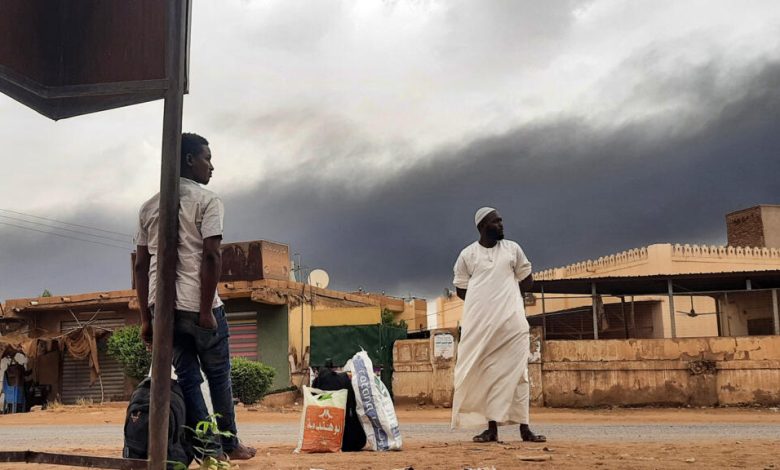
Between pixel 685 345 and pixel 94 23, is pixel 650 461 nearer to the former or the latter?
pixel 94 23

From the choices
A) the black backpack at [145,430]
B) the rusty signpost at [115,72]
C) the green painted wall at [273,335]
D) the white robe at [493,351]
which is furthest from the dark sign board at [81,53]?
the green painted wall at [273,335]

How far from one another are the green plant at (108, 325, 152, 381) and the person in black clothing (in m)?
15.6

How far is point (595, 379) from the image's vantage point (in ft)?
50.0

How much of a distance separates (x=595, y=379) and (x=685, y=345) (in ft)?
6.07

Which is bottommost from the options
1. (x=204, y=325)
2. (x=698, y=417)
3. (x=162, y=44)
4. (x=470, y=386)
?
(x=698, y=417)

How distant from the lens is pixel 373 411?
568 centimetres

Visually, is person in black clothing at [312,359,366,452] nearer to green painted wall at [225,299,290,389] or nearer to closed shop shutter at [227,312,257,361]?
green painted wall at [225,299,290,389]

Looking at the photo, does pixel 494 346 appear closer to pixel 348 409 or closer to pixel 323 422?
pixel 348 409

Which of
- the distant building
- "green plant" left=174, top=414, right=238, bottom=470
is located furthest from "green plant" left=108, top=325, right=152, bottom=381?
"green plant" left=174, top=414, right=238, bottom=470

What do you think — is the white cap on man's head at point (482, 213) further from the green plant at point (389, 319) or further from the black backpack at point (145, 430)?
the green plant at point (389, 319)

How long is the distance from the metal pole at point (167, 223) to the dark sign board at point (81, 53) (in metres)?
0.07

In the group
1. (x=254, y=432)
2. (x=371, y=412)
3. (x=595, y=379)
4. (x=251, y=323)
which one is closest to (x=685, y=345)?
(x=595, y=379)

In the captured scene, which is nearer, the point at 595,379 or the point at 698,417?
the point at 698,417

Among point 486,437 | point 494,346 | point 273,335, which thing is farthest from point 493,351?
point 273,335
